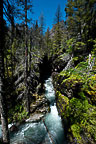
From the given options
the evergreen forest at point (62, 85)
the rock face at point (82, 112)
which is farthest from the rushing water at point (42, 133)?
the rock face at point (82, 112)

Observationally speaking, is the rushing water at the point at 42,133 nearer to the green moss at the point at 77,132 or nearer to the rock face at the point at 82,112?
the rock face at the point at 82,112

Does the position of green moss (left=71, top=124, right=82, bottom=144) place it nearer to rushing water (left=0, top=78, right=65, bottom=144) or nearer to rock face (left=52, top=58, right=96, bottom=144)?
rock face (left=52, top=58, right=96, bottom=144)

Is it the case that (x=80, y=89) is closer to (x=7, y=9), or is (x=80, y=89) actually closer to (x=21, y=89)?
(x=7, y=9)

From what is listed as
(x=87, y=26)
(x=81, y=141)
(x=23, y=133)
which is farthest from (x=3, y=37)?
(x=87, y=26)

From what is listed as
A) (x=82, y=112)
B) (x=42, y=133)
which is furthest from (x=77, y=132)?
(x=42, y=133)

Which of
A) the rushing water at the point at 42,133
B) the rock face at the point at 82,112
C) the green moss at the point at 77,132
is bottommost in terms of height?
the rushing water at the point at 42,133

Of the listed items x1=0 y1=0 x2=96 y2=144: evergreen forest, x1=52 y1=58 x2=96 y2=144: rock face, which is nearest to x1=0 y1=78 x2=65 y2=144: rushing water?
x1=0 y1=0 x2=96 y2=144: evergreen forest

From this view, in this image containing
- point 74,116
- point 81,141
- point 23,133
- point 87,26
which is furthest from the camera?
point 87,26

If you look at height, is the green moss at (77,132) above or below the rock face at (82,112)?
below

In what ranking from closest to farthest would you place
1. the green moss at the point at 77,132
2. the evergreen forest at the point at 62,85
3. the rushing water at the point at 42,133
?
the evergreen forest at the point at 62,85 < the green moss at the point at 77,132 < the rushing water at the point at 42,133

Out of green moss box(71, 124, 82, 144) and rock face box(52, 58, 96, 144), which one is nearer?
rock face box(52, 58, 96, 144)

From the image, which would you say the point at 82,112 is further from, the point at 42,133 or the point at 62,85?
the point at 42,133

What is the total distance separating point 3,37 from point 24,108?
313 inches

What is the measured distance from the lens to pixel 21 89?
9570 mm
